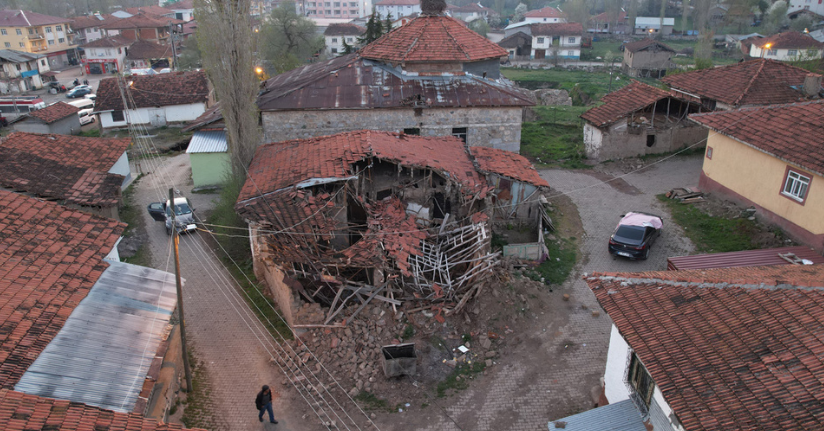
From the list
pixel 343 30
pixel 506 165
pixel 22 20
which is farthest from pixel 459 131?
pixel 22 20

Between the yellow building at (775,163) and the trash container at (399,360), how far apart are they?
43.7 ft

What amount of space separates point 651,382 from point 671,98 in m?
21.6

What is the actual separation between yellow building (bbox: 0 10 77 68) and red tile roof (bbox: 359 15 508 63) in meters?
59.9

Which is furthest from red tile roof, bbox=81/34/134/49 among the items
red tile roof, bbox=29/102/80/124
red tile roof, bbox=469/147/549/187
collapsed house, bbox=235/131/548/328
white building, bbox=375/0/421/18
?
red tile roof, bbox=469/147/549/187

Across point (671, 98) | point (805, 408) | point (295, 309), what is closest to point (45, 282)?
point (295, 309)

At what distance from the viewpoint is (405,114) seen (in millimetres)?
23938

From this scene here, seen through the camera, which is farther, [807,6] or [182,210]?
[807,6]

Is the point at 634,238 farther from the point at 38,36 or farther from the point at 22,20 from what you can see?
the point at 22,20

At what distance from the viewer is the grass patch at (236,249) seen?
17.2 meters

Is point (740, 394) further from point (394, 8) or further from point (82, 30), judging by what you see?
point (394, 8)

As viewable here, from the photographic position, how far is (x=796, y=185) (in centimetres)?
1800

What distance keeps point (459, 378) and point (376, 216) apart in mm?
5312

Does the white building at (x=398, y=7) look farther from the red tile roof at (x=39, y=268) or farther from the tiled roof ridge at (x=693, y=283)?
the tiled roof ridge at (x=693, y=283)

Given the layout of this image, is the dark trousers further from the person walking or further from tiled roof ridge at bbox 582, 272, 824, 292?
tiled roof ridge at bbox 582, 272, 824, 292
